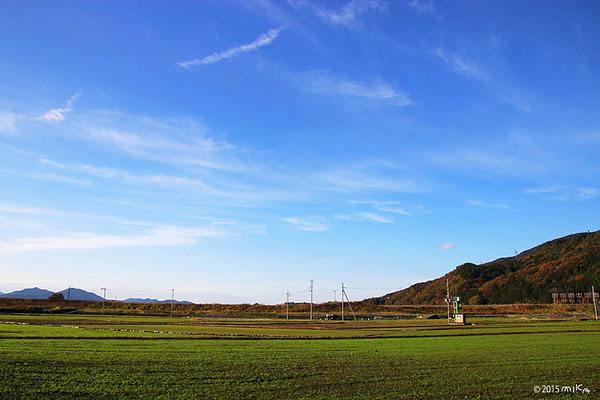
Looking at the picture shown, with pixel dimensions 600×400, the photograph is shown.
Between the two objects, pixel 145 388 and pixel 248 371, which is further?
pixel 248 371

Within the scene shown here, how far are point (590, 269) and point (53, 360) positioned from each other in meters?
220

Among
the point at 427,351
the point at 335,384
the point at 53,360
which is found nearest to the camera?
the point at 335,384

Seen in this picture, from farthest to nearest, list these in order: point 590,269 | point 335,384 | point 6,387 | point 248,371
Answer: point 590,269 < point 248,371 < point 335,384 < point 6,387

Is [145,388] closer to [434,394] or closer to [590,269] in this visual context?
[434,394]

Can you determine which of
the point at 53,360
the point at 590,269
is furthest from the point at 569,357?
the point at 590,269

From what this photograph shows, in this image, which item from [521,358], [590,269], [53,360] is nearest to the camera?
[53,360]

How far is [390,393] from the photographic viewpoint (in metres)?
15.9

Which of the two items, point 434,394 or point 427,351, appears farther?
point 427,351

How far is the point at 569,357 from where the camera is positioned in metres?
25.6

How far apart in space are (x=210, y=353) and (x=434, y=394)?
589 inches

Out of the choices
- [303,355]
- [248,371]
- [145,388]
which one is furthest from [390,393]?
[303,355]

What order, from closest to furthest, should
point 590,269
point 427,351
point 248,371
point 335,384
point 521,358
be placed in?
1. point 335,384
2. point 248,371
3. point 521,358
4. point 427,351
5. point 590,269

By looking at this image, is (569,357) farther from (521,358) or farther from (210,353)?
(210,353)

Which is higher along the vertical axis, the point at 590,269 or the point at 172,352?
the point at 590,269
